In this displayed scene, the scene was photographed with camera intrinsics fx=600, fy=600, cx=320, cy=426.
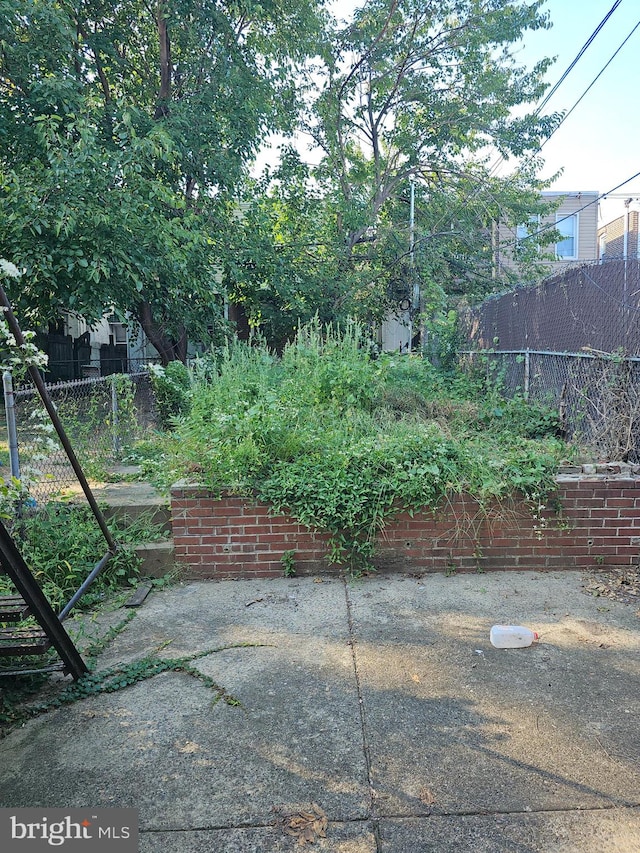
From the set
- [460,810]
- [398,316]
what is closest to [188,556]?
[460,810]

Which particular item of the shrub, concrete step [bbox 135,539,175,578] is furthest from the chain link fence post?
the shrub

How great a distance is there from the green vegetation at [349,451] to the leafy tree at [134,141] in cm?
296

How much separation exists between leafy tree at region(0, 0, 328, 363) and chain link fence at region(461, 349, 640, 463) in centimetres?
514

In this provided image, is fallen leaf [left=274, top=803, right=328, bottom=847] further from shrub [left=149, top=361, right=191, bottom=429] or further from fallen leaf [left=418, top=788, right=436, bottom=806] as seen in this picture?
shrub [left=149, top=361, right=191, bottom=429]

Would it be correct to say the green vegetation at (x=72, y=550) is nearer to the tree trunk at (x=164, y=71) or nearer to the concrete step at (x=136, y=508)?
the concrete step at (x=136, y=508)

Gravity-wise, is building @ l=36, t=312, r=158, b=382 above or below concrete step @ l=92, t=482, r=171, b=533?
above

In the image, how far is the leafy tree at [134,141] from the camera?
23.9 ft

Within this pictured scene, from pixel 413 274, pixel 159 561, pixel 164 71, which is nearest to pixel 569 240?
pixel 413 274

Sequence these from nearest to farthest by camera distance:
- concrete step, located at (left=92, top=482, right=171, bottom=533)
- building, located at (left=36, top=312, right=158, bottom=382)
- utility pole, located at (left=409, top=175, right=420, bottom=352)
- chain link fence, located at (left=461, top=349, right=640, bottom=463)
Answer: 1. concrete step, located at (left=92, top=482, right=171, bottom=533)
2. chain link fence, located at (left=461, top=349, right=640, bottom=463)
3. building, located at (left=36, top=312, right=158, bottom=382)
4. utility pole, located at (left=409, top=175, right=420, bottom=352)

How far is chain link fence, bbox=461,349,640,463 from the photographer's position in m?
4.66

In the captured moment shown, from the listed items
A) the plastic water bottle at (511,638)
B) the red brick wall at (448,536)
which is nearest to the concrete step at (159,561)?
the red brick wall at (448,536)

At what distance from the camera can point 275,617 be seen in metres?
3.62

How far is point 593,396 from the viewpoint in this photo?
523 centimetres

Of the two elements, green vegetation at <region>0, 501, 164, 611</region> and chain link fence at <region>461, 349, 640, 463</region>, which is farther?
chain link fence at <region>461, 349, 640, 463</region>
